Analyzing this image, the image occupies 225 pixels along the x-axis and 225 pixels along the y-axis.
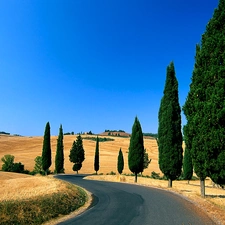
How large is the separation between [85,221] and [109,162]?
70403mm

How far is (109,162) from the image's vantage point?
79438 millimetres

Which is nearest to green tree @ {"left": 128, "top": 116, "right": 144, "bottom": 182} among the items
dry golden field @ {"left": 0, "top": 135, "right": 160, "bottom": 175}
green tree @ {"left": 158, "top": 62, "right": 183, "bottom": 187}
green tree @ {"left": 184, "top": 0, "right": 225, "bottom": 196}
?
green tree @ {"left": 158, "top": 62, "right": 183, "bottom": 187}

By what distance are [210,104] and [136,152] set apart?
2200cm

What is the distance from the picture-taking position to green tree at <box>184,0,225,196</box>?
11756mm

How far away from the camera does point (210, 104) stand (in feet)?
39.6

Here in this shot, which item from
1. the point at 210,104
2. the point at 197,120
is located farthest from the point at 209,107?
the point at 197,120

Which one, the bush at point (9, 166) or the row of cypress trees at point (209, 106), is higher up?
the row of cypress trees at point (209, 106)

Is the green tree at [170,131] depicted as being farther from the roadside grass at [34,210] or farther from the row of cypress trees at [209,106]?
the roadside grass at [34,210]

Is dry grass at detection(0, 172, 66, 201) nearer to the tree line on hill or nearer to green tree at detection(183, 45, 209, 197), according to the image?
green tree at detection(183, 45, 209, 197)

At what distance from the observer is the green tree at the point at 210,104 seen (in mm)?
11756

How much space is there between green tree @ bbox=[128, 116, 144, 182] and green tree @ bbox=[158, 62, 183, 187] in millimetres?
9112

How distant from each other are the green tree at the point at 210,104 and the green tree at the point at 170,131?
8.39m

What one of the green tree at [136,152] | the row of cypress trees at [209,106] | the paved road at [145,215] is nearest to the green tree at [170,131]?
the row of cypress trees at [209,106]

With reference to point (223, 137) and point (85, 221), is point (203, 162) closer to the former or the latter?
point (223, 137)
